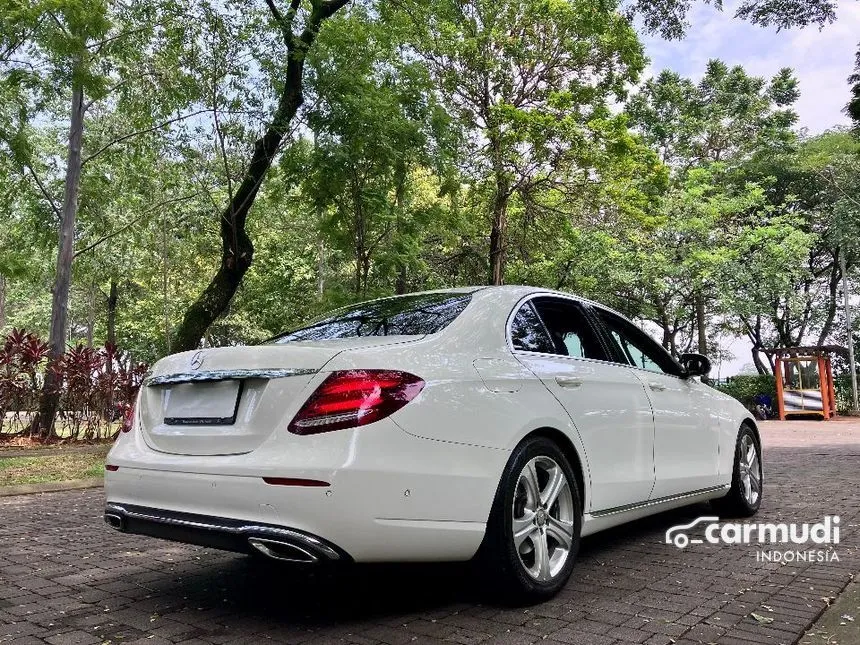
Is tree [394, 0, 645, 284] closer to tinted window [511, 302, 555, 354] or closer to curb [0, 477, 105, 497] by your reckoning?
curb [0, 477, 105, 497]

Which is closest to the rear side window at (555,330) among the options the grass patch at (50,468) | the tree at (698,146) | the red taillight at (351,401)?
the red taillight at (351,401)

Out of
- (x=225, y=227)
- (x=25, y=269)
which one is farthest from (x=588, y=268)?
(x=25, y=269)

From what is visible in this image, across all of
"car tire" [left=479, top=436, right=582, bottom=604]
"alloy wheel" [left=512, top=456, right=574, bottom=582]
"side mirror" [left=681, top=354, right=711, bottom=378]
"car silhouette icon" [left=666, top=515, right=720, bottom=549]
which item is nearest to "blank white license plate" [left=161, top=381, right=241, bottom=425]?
"car tire" [left=479, top=436, right=582, bottom=604]

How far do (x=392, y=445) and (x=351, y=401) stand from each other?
0.24m

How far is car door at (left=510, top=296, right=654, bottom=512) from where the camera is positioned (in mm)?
3768

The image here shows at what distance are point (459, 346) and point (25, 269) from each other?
14.8 meters

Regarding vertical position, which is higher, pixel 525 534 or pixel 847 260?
pixel 847 260

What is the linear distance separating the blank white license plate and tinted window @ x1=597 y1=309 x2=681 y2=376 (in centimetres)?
250

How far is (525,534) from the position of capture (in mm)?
3350

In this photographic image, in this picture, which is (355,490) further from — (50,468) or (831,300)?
(831,300)

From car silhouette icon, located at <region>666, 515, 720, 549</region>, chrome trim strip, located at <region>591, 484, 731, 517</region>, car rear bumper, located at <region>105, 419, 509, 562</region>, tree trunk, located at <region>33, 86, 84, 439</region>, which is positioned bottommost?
car silhouette icon, located at <region>666, 515, 720, 549</region>

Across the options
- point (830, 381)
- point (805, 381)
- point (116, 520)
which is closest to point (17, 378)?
point (116, 520)

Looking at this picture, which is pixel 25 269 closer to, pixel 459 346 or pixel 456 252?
pixel 456 252

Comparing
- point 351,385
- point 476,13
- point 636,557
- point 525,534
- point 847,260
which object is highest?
point 476,13
